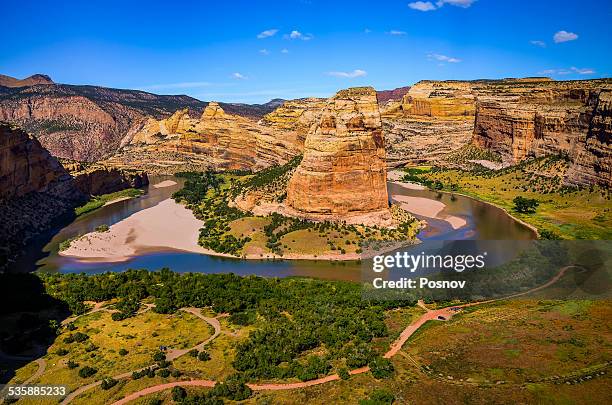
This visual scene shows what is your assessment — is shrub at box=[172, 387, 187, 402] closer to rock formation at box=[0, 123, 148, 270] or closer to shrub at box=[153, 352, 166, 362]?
shrub at box=[153, 352, 166, 362]

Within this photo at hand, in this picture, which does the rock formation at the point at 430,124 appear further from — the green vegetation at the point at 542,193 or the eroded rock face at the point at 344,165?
the eroded rock face at the point at 344,165

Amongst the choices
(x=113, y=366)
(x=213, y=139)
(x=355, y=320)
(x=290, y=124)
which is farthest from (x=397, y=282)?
(x=213, y=139)

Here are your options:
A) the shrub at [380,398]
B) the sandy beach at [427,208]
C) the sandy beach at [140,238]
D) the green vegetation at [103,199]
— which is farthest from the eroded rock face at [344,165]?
the green vegetation at [103,199]

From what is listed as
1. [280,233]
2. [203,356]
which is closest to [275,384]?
[203,356]

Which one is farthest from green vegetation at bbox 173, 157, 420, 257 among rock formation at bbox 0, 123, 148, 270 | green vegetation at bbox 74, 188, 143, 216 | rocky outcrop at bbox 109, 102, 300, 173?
rocky outcrop at bbox 109, 102, 300, 173

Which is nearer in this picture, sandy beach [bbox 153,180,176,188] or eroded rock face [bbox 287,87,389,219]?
eroded rock face [bbox 287,87,389,219]

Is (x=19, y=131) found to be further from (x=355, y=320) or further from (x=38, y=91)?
(x=38, y=91)

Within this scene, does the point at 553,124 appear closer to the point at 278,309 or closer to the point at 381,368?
the point at 278,309
